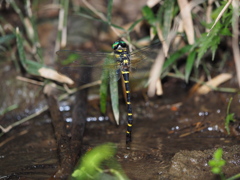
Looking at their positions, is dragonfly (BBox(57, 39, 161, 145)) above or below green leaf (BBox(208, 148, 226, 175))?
above

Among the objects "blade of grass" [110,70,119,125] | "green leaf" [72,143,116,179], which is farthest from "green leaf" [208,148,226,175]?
"blade of grass" [110,70,119,125]

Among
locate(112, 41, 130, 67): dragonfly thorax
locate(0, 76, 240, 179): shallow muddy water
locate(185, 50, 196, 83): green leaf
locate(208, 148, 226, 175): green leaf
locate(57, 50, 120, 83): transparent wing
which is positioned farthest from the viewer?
locate(185, 50, 196, 83): green leaf

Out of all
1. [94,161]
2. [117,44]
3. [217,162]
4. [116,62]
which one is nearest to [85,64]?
[116,62]

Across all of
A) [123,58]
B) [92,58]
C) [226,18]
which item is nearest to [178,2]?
[226,18]

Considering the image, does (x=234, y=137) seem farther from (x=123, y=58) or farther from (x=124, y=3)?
(x=124, y=3)

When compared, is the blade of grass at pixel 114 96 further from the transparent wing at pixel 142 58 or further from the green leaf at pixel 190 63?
the green leaf at pixel 190 63

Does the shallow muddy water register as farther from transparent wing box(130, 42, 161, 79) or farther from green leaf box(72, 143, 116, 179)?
transparent wing box(130, 42, 161, 79)

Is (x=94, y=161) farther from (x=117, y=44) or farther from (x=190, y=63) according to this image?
(x=190, y=63)

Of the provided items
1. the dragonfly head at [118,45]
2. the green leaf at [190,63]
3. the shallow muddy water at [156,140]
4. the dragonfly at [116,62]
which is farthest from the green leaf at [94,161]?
the green leaf at [190,63]
